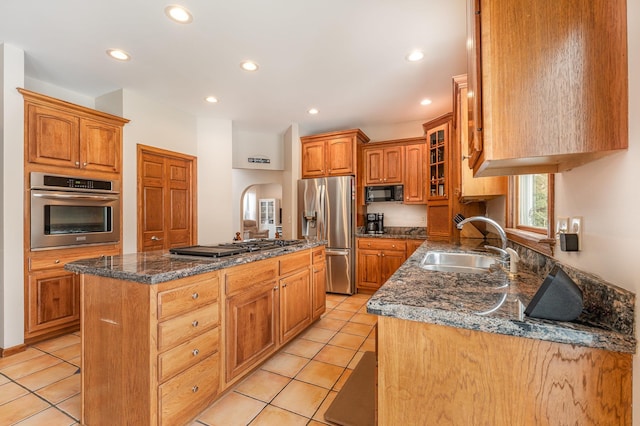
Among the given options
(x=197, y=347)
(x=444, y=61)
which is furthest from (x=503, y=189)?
(x=197, y=347)

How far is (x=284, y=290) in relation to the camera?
7.71 feet

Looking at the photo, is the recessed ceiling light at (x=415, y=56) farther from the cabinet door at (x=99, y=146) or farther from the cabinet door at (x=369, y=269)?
the cabinet door at (x=99, y=146)

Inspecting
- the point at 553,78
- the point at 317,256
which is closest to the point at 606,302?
the point at 553,78

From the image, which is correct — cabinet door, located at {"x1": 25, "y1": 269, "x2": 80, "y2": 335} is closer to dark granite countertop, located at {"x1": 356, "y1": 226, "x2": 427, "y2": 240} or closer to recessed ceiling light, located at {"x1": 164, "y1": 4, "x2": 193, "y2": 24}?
recessed ceiling light, located at {"x1": 164, "y1": 4, "x2": 193, "y2": 24}

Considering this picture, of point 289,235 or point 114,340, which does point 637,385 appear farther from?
point 289,235

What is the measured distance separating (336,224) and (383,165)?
1.17 meters

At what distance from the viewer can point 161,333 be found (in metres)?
1.37

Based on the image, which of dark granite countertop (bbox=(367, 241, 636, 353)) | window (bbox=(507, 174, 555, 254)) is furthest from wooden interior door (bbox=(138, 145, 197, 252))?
window (bbox=(507, 174, 555, 254))

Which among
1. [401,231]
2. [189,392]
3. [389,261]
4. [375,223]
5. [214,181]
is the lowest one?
[189,392]

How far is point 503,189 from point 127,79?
3811mm

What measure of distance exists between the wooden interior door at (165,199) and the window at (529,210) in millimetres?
3793

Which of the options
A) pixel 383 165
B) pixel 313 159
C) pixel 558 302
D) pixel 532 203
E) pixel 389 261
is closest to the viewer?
pixel 558 302

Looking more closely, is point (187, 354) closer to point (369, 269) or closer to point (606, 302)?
point (606, 302)

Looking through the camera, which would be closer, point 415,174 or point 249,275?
point 249,275
